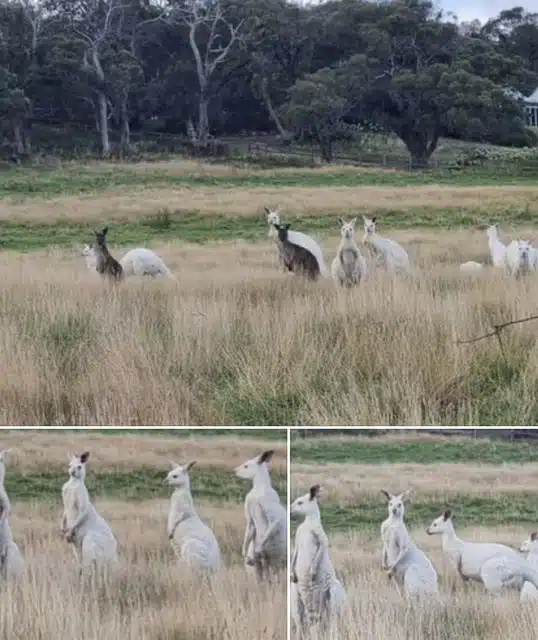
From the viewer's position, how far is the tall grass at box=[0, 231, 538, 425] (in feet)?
16.6

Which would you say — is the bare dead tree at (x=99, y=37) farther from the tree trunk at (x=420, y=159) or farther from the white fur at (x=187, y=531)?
the white fur at (x=187, y=531)

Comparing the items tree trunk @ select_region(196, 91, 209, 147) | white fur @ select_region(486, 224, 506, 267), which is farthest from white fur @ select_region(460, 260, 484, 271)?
tree trunk @ select_region(196, 91, 209, 147)

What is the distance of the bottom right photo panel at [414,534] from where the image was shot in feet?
12.9

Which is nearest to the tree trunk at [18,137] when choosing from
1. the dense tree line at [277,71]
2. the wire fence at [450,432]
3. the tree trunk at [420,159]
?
the dense tree line at [277,71]

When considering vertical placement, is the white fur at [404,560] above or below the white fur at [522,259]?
below

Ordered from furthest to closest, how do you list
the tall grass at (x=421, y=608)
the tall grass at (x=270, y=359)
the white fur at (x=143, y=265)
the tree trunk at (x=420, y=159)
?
the tree trunk at (x=420, y=159), the white fur at (x=143, y=265), the tall grass at (x=270, y=359), the tall grass at (x=421, y=608)

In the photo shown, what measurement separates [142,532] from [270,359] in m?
1.59

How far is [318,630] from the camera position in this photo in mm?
3914

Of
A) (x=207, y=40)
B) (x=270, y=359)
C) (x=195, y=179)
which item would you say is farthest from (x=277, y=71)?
(x=270, y=359)

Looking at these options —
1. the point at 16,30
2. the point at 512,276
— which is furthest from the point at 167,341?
the point at 16,30

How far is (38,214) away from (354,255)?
511 centimetres

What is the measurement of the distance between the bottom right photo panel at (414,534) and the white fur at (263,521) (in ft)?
0.20

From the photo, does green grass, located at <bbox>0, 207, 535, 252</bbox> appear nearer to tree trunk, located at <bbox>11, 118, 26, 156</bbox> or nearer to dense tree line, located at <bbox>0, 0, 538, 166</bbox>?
dense tree line, located at <bbox>0, 0, 538, 166</bbox>

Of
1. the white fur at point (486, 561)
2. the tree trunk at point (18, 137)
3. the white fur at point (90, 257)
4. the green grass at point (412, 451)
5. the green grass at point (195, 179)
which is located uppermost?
the tree trunk at point (18, 137)
